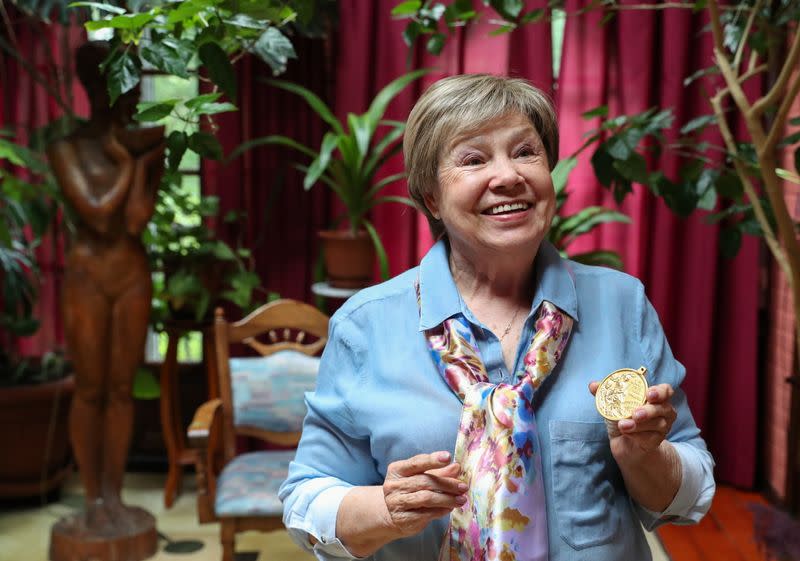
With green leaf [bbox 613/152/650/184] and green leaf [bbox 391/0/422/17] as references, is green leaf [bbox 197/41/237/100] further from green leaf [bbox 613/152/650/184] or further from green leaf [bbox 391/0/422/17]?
green leaf [bbox 613/152/650/184]

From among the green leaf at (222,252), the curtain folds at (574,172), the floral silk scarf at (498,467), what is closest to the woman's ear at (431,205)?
the floral silk scarf at (498,467)

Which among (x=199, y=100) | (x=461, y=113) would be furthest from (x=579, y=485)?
(x=199, y=100)

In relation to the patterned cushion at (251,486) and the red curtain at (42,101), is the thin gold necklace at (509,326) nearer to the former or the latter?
the patterned cushion at (251,486)

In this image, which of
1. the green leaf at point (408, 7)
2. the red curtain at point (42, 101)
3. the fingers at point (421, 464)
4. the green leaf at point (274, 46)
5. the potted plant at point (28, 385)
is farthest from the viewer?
the red curtain at point (42, 101)

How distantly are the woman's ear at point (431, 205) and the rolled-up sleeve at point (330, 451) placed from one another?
0.23 metres

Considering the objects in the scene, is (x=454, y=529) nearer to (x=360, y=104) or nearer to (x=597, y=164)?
(x=597, y=164)

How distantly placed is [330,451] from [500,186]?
0.45m

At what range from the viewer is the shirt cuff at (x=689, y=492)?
48.3 inches

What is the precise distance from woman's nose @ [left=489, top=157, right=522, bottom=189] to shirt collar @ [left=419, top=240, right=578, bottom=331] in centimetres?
16

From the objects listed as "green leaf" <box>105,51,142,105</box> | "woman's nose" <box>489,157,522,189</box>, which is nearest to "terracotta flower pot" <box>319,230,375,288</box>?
"green leaf" <box>105,51,142,105</box>

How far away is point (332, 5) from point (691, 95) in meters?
1.40

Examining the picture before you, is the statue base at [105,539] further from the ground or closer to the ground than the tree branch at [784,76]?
closer to the ground

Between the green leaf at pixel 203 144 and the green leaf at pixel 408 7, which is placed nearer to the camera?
the green leaf at pixel 203 144

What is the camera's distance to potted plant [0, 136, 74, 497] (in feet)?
10.6
